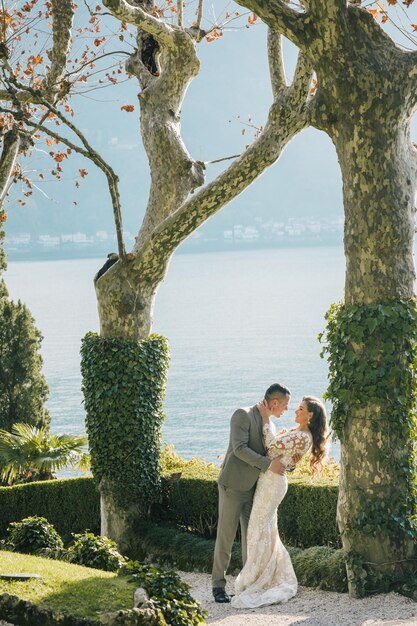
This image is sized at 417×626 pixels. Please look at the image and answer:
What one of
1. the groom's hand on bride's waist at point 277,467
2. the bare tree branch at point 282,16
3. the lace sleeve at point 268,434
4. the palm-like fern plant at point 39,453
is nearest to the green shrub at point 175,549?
the groom's hand on bride's waist at point 277,467

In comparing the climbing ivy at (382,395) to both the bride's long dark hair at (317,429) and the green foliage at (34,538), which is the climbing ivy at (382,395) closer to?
the bride's long dark hair at (317,429)

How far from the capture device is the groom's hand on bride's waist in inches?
377

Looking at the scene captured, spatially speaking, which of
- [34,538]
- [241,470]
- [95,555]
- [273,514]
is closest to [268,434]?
[241,470]

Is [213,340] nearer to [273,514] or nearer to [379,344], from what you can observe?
[273,514]

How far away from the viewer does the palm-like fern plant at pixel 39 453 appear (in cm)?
1523

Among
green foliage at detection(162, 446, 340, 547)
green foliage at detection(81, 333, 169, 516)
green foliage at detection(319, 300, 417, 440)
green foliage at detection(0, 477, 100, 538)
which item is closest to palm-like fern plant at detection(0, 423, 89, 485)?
green foliage at detection(0, 477, 100, 538)

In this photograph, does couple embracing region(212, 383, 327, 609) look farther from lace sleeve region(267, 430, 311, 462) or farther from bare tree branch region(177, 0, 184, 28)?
bare tree branch region(177, 0, 184, 28)

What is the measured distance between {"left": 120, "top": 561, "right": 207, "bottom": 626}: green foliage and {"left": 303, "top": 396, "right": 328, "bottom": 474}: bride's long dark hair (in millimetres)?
2086

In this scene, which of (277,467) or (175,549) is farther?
(175,549)

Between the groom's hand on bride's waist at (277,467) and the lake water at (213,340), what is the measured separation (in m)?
29.8

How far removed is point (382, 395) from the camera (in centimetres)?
920

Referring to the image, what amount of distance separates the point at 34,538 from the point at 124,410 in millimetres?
2169

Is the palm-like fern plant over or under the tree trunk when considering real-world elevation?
under

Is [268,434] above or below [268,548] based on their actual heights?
above
